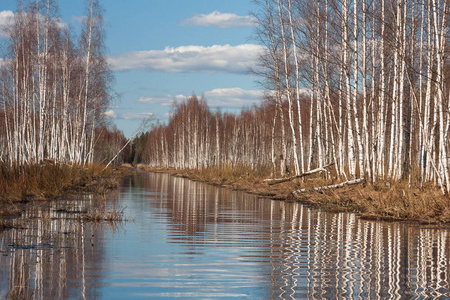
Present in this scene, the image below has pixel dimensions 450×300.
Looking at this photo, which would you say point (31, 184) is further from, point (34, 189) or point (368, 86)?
point (368, 86)

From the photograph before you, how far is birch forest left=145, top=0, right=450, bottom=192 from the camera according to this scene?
15.7 metres

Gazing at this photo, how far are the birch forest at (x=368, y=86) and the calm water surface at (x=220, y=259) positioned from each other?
4.37m

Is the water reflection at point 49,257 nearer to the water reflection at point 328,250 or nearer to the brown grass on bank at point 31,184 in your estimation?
the water reflection at point 328,250

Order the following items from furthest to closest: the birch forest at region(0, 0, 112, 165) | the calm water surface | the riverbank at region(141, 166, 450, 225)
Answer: the birch forest at region(0, 0, 112, 165), the riverbank at region(141, 166, 450, 225), the calm water surface

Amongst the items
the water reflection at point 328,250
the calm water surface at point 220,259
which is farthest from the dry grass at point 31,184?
the water reflection at point 328,250

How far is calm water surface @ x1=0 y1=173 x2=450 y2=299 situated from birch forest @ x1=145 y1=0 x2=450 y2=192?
4375mm

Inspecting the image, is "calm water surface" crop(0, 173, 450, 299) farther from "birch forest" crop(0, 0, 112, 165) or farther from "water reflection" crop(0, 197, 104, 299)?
"birch forest" crop(0, 0, 112, 165)

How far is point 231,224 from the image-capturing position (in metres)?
12.6

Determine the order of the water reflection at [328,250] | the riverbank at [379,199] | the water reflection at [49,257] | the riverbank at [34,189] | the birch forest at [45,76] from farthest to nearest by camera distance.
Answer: the birch forest at [45,76] → the riverbank at [379,199] → the riverbank at [34,189] → the water reflection at [328,250] → the water reflection at [49,257]

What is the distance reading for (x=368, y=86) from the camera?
26.5m

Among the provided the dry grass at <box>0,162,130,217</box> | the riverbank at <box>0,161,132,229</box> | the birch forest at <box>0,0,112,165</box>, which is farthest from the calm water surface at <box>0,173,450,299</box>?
the birch forest at <box>0,0,112,165</box>

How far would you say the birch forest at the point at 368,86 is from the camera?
1570 cm

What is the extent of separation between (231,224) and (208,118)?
180ft

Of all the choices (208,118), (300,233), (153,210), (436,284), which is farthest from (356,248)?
(208,118)
